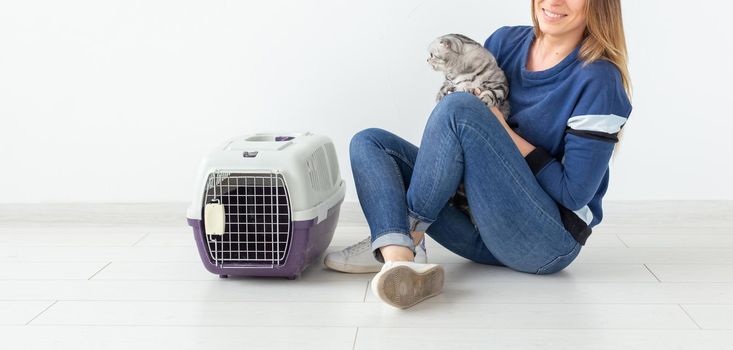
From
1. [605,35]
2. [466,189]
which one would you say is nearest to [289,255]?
[466,189]

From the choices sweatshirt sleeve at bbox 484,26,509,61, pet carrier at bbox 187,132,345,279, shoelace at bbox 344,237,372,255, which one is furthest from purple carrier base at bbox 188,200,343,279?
sweatshirt sleeve at bbox 484,26,509,61

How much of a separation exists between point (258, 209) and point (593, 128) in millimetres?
789

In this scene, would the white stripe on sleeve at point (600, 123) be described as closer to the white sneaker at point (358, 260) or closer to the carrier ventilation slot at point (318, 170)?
the white sneaker at point (358, 260)

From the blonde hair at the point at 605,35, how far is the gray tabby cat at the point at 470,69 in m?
0.22

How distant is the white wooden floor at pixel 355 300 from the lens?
72.2 inches

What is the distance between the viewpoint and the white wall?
2.70 meters

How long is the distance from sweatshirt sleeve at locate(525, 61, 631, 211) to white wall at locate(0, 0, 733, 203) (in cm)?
75

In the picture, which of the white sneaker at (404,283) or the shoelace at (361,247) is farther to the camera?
the shoelace at (361,247)

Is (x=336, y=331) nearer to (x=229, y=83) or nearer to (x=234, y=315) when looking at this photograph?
(x=234, y=315)

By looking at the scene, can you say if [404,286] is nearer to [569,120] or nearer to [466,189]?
[466,189]

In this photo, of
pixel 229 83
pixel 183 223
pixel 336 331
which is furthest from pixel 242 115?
pixel 336 331

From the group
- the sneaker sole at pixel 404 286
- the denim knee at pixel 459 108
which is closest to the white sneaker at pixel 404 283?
the sneaker sole at pixel 404 286

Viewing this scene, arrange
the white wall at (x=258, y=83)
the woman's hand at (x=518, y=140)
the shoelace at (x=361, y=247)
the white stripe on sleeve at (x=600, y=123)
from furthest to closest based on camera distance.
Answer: the white wall at (x=258, y=83)
the shoelace at (x=361, y=247)
the woman's hand at (x=518, y=140)
the white stripe on sleeve at (x=600, y=123)

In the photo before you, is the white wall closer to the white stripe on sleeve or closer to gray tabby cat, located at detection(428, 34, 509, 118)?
gray tabby cat, located at detection(428, 34, 509, 118)
